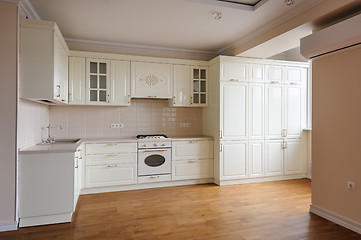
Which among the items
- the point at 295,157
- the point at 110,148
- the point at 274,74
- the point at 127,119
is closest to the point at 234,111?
the point at 274,74

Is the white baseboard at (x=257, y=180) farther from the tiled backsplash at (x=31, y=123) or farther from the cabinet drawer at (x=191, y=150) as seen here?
the tiled backsplash at (x=31, y=123)

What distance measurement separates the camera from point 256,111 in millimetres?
4402

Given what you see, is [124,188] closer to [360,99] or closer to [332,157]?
Result: [332,157]

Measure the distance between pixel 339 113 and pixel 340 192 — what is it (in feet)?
2.93

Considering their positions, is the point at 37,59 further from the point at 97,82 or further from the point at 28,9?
the point at 97,82

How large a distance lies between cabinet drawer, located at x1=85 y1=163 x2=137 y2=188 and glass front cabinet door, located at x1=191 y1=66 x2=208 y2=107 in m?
1.63

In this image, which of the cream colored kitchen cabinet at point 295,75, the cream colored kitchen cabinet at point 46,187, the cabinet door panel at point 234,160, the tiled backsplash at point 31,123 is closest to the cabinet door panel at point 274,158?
the cabinet door panel at point 234,160

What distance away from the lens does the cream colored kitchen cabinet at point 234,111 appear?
4.23 metres

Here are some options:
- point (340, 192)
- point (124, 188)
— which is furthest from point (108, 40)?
point (340, 192)

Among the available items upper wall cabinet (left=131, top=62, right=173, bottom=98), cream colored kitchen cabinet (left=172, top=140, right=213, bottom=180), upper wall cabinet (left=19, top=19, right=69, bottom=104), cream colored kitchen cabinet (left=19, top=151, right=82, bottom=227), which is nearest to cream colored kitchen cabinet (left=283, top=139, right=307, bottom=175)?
cream colored kitchen cabinet (left=172, top=140, right=213, bottom=180)

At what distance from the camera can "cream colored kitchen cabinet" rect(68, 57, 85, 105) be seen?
12.9 ft

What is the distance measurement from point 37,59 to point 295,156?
450 centimetres

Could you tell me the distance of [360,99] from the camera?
2.53m

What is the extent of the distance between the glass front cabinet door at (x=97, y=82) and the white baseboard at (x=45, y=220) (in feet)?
6.14
